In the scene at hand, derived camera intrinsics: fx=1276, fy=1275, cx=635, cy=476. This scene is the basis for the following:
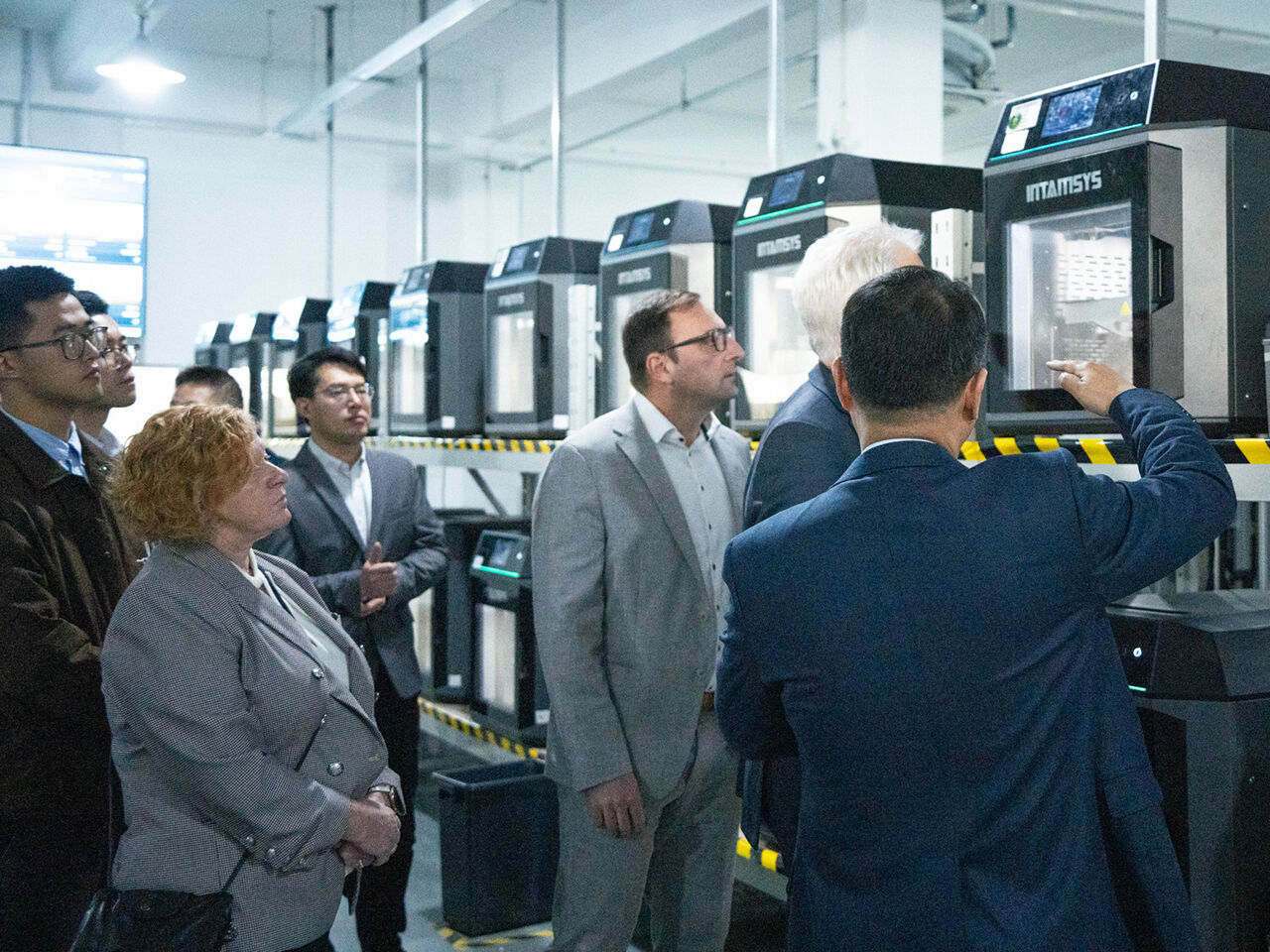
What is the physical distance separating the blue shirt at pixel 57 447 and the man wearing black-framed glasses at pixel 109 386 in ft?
1.17

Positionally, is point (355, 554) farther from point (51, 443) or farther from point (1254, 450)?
point (1254, 450)

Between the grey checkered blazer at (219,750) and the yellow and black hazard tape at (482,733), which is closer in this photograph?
the grey checkered blazer at (219,750)

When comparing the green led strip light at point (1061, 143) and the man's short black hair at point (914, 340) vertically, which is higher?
the green led strip light at point (1061, 143)

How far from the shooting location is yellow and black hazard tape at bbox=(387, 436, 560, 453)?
13.8ft

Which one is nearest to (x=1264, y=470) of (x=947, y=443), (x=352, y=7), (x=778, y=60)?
(x=947, y=443)

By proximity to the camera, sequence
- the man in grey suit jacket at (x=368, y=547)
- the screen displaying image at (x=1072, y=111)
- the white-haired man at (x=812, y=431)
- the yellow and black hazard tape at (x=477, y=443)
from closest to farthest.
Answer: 1. the white-haired man at (x=812, y=431)
2. the screen displaying image at (x=1072, y=111)
3. the man in grey suit jacket at (x=368, y=547)
4. the yellow and black hazard tape at (x=477, y=443)

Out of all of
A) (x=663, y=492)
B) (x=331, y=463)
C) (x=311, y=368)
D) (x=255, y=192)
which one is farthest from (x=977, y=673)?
(x=255, y=192)

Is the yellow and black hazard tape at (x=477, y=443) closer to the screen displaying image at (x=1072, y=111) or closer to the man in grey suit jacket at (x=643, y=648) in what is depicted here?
the man in grey suit jacket at (x=643, y=648)

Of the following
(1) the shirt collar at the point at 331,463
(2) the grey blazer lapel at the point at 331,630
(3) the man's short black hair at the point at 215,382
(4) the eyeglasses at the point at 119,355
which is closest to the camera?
(2) the grey blazer lapel at the point at 331,630

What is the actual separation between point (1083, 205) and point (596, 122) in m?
9.47

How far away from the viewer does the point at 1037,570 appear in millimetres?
1476

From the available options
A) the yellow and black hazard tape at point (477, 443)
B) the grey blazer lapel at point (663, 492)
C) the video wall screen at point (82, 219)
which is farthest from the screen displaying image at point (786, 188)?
the video wall screen at point (82, 219)

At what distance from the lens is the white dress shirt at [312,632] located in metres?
2.25

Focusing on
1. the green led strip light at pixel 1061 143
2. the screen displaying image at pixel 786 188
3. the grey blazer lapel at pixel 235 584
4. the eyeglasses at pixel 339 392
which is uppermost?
the screen displaying image at pixel 786 188
